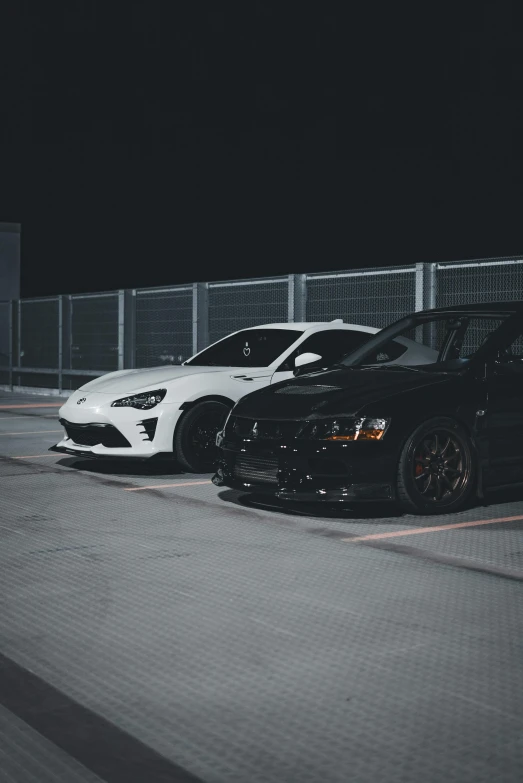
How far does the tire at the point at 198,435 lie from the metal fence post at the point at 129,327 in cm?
1107

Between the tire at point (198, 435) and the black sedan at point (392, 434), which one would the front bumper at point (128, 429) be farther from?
the black sedan at point (392, 434)

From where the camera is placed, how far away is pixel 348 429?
293 inches

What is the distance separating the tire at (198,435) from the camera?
379 inches

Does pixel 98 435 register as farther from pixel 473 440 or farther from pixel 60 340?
pixel 60 340

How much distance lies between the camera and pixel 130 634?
462cm

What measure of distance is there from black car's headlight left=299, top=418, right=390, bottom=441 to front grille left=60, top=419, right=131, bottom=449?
258 cm

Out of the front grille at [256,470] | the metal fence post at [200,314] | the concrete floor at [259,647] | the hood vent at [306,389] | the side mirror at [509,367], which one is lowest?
the concrete floor at [259,647]

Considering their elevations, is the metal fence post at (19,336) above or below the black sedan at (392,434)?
above

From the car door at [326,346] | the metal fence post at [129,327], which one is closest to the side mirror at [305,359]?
the car door at [326,346]

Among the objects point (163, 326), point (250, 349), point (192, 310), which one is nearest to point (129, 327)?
point (163, 326)

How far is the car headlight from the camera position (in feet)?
31.4

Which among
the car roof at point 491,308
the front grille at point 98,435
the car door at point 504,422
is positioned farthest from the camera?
the front grille at point 98,435

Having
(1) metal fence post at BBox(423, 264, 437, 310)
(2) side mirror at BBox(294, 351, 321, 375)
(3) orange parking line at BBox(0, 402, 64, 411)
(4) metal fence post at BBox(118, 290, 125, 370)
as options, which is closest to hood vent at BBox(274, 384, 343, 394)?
(2) side mirror at BBox(294, 351, 321, 375)

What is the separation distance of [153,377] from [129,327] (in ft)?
36.7
